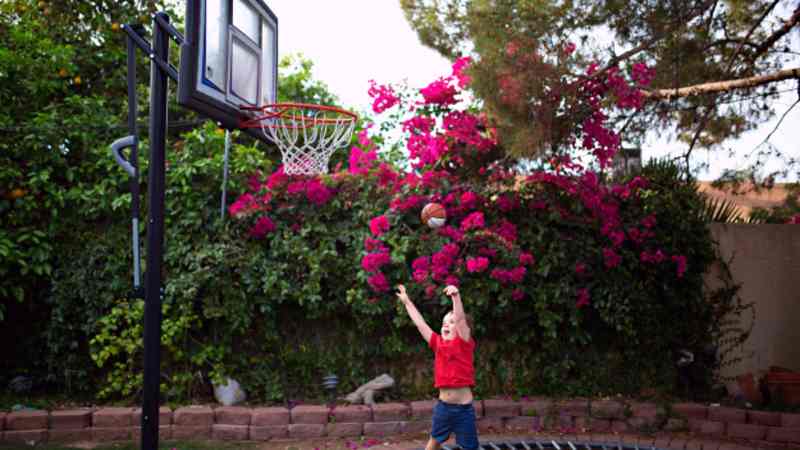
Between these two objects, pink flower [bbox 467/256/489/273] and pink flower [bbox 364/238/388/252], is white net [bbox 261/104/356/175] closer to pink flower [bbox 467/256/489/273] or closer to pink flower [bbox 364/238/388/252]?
pink flower [bbox 364/238/388/252]

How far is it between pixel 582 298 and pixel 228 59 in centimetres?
386

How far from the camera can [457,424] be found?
4.39 m

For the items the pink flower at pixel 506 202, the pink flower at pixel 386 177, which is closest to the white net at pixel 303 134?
the pink flower at pixel 386 177

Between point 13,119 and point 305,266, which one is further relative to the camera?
point 13,119

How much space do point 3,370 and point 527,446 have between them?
5.07 m

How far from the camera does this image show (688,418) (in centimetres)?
600

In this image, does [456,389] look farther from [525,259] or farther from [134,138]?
[134,138]

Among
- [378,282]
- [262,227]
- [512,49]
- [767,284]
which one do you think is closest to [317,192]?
[262,227]

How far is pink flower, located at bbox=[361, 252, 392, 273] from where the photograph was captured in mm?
6102

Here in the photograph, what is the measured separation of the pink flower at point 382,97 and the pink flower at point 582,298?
290cm

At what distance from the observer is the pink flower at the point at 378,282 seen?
19.9ft

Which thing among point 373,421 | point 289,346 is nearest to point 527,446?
point 373,421

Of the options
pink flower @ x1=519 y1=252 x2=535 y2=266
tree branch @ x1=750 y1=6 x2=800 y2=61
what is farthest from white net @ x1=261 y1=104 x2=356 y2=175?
tree branch @ x1=750 y1=6 x2=800 y2=61

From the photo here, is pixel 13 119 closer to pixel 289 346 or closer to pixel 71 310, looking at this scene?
pixel 71 310
